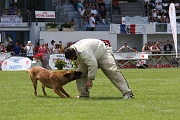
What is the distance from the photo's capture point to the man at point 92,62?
11789 mm

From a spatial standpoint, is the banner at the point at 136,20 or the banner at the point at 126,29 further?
the banner at the point at 136,20

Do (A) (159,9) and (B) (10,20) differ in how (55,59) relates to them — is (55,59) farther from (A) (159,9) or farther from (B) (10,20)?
(A) (159,9)

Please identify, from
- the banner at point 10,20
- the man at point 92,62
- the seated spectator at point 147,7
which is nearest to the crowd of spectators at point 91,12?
the seated spectator at point 147,7

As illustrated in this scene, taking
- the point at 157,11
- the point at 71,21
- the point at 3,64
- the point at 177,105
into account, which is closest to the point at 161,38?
the point at 157,11

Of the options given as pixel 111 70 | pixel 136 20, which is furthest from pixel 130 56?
pixel 111 70

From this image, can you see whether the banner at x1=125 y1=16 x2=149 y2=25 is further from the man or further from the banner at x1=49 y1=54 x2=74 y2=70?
the man

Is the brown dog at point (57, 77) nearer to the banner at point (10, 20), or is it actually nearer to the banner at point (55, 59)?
the banner at point (55, 59)

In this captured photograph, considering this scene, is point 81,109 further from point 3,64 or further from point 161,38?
point 161,38

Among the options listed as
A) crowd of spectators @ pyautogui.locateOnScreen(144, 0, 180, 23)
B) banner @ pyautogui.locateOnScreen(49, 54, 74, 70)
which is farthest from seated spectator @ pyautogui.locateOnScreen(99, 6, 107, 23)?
banner @ pyautogui.locateOnScreen(49, 54, 74, 70)

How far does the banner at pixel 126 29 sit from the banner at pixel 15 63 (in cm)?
1233

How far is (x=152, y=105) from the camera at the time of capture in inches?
437

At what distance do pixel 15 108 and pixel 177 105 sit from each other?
10.1 ft

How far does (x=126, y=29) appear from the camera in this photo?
41438 mm

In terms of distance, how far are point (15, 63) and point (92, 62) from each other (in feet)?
60.5
